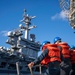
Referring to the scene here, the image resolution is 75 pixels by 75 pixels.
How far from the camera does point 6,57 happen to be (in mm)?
32969

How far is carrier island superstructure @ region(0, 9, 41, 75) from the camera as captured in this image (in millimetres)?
33094

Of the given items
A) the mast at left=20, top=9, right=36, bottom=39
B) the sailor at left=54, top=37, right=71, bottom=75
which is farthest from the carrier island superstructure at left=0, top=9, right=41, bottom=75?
the sailor at left=54, top=37, right=71, bottom=75

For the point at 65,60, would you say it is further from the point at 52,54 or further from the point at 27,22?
the point at 27,22

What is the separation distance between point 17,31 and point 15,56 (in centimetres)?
652

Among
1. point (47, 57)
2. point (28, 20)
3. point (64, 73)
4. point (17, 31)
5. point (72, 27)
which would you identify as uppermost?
point (28, 20)

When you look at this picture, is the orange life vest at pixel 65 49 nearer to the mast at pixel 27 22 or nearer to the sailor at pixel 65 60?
the sailor at pixel 65 60

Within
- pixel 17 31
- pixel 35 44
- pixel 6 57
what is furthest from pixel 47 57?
pixel 35 44

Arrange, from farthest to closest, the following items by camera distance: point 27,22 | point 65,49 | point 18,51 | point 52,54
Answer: point 27,22 → point 18,51 → point 65,49 → point 52,54

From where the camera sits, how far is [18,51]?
39344 millimetres

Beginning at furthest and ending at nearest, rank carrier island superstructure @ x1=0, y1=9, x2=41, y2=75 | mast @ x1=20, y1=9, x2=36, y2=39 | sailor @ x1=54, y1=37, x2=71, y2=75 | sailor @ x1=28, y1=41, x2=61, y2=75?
mast @ x1=20, y1=9, x2=36, y2=39 < carrier island superstructure @ x1=0, y1=9, x2=41, y2=75 < sailor @ x1=54, y1=37, x2=71, y2=75 < sailor @ x1=28, y1=41, x2=61, y2=75

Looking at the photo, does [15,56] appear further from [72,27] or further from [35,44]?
[72,27]

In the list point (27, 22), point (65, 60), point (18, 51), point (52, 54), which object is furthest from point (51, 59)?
point (27, 22)

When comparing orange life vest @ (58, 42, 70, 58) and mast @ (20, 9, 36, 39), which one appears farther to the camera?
mast @ (20, 9, 36, 39)

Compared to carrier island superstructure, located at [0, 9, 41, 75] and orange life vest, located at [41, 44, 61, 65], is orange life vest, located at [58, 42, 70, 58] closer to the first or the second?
orange life vest, located at [41, 44, 61, 65]
